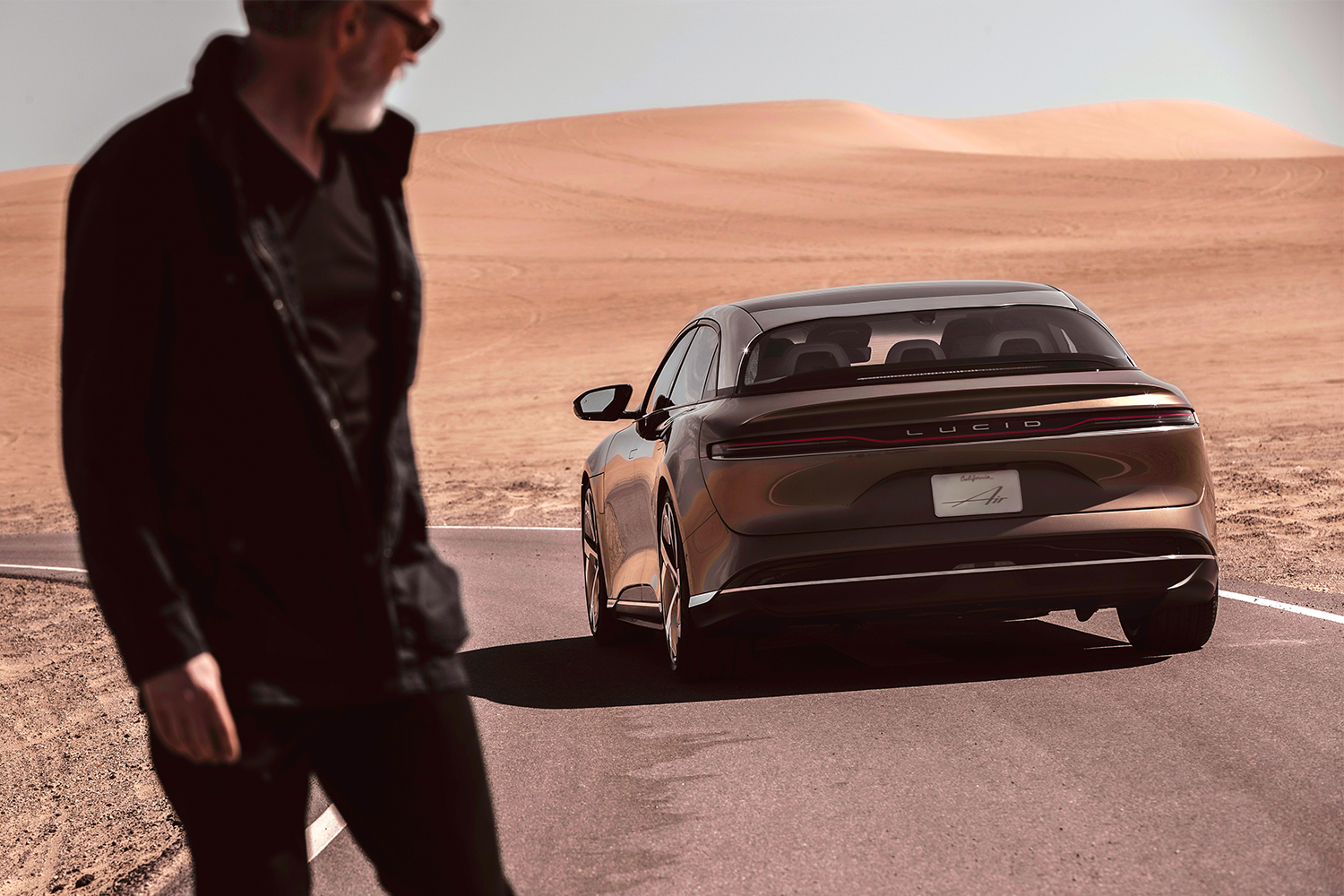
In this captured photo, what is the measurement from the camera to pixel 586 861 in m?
4.72


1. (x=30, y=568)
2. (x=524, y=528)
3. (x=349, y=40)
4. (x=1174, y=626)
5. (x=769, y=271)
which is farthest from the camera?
(x=769, y=271)

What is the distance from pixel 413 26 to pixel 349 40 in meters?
0.10

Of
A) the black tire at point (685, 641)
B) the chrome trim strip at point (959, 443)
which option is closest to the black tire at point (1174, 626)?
the chrome trim strip at point (959, 443)

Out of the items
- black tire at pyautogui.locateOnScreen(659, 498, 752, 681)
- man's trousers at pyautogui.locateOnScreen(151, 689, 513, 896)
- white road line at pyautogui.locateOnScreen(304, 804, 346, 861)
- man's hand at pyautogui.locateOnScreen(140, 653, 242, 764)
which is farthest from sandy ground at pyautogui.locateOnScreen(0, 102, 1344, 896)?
man's hand at pyautogui.locateOnScreen(140, 653, 242, 764)

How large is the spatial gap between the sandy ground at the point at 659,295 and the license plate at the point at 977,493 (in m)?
3.19

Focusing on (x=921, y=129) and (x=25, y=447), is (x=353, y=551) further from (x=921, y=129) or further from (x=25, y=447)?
(x=921, y=129)

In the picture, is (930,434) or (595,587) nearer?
(930,434)

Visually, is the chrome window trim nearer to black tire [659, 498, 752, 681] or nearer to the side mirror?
black tire [659, 498, 752, 681]

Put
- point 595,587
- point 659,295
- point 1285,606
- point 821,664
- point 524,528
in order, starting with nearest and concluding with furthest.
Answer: point 821,664 → point 1285,606 → point 595,587 → point 524,528 → point 659,295

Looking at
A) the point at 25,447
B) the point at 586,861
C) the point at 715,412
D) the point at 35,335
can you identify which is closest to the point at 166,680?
Answer: the point at 586,861

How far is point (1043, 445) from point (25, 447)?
102ft

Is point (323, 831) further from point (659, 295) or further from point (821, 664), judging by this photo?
point (659, 295)

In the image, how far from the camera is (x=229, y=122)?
2240 millimetres

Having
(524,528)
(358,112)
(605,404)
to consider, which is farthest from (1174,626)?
(524,528)
